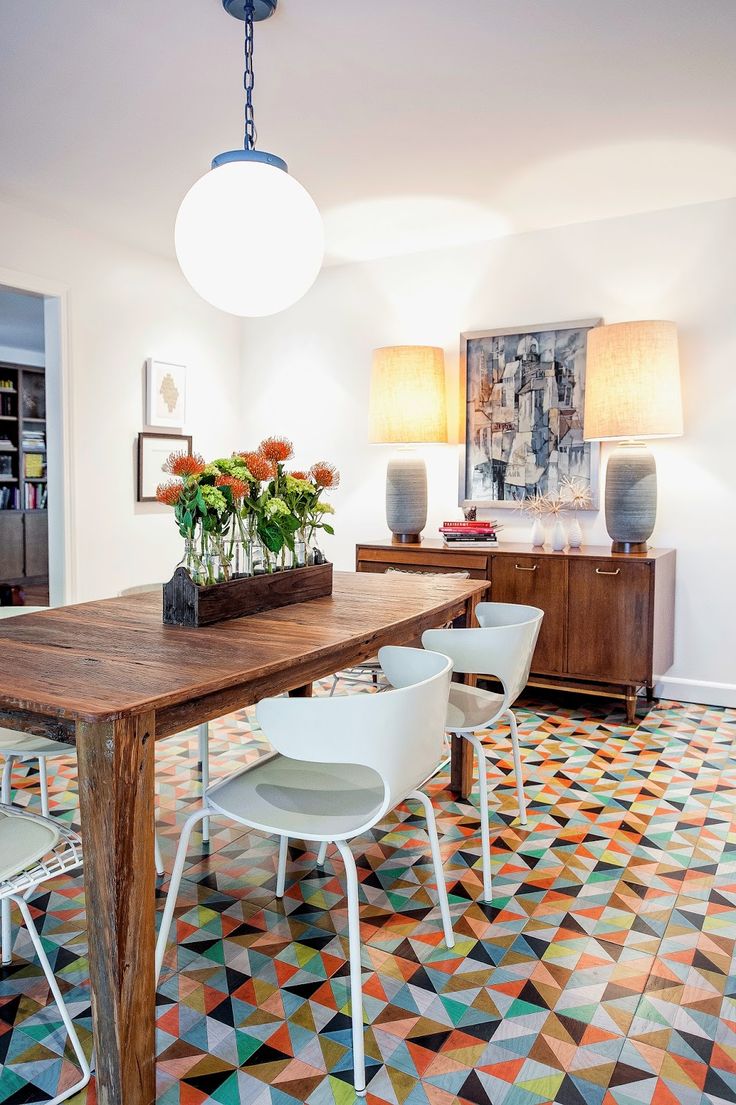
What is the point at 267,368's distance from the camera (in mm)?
5535

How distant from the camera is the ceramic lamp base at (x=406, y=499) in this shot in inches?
179

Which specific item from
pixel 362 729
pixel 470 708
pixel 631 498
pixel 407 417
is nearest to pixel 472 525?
pixel 407 417

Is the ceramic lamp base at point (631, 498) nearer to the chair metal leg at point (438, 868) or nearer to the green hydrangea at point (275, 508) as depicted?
the green hydrangea at point (275, 508)

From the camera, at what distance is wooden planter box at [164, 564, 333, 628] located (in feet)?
6.91

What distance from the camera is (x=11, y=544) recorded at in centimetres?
838

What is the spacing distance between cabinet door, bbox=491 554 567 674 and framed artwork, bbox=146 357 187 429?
2.29m

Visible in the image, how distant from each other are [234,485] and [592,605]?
2323 millimetres

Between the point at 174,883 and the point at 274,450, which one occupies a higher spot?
the point at 274,450

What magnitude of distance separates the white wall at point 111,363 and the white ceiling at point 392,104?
253mm

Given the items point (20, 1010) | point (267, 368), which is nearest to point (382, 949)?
point (20, 1010)

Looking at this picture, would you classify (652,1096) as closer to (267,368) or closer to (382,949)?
(382,949)

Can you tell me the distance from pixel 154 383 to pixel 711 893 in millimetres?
4007

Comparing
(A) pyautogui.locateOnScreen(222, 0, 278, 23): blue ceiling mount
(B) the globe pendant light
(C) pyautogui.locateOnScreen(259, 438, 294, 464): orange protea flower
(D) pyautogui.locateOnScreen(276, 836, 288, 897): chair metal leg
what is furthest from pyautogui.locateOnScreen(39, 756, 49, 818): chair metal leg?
(A) pyautogui.locateOnScreen(222, 0, 278, 23): blue ceiling mount

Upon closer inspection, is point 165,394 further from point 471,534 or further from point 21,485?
point 21,485
